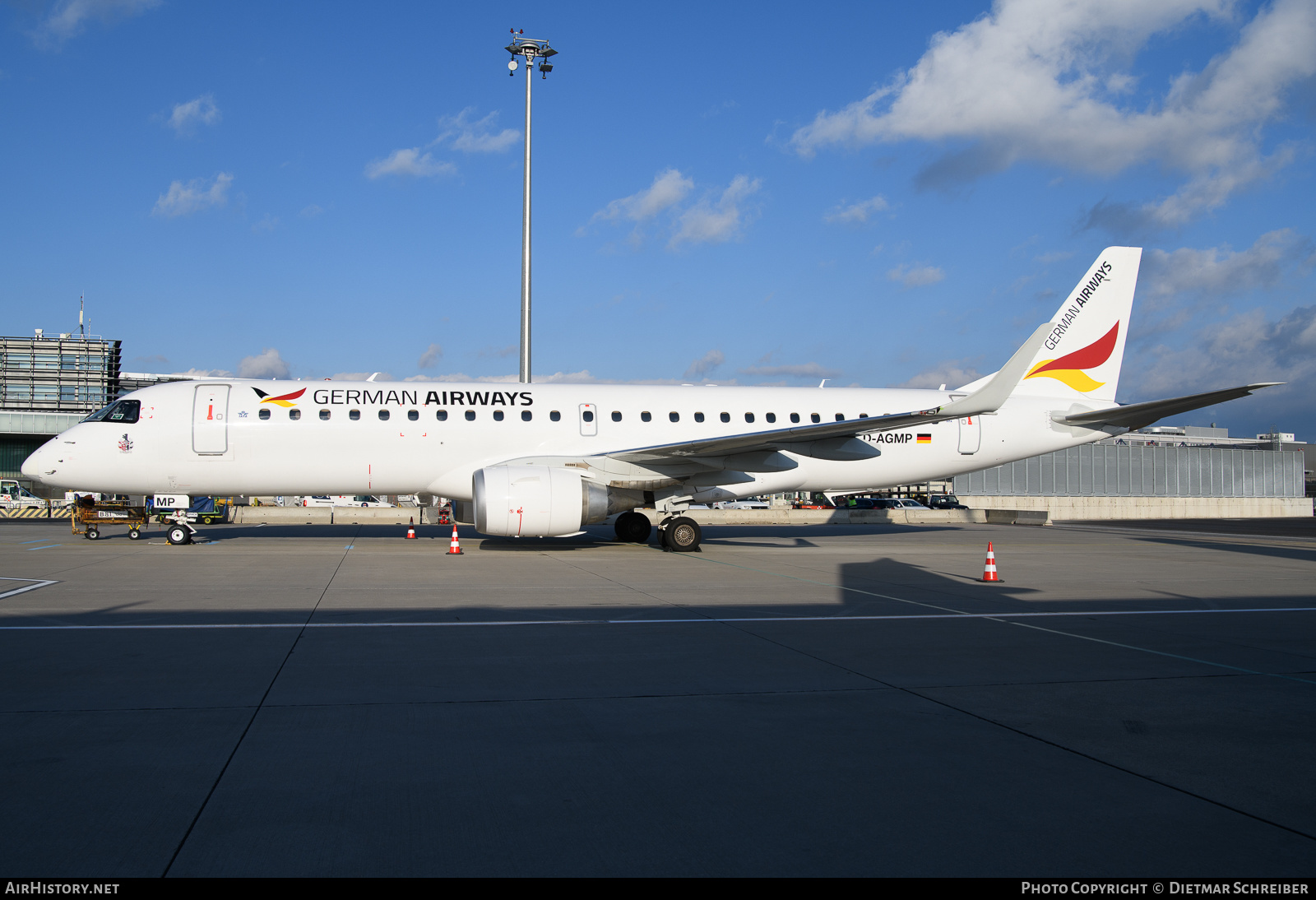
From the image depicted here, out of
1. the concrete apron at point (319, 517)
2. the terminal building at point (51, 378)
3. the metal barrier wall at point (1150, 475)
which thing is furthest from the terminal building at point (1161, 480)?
the terminal building at point (51, 378)

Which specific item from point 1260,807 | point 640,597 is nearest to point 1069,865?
point 1260,807

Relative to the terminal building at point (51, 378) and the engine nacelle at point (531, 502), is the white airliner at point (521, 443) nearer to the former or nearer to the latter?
the engine nacelle at point (531, 502)

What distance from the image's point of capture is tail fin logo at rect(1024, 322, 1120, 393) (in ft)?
67.7

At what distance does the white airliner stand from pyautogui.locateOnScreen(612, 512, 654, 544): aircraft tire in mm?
40

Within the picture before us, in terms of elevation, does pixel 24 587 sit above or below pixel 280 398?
below

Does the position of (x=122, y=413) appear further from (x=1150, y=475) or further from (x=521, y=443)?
(x=1150, y=475)

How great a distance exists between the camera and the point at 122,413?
16688 millimetres

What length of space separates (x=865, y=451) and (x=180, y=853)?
51.7ft

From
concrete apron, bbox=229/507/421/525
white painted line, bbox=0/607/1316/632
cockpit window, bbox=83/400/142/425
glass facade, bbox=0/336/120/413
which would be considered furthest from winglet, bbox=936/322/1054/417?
glass facade, bbox=0/336/120/413

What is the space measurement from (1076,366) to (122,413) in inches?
834

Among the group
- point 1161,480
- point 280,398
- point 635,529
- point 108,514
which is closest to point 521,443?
point 635,529

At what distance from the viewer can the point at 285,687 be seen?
5.59 meters

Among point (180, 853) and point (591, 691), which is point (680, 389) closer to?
point (591, 691)

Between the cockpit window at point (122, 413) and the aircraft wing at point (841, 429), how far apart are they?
367 inches
